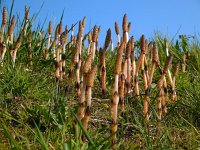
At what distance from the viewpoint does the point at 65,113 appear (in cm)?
242

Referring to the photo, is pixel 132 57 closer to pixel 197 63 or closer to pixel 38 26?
pixel 38 26

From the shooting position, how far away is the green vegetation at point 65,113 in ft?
6.32

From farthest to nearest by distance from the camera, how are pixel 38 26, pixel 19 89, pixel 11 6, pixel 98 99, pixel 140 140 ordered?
pixel 38 26
pixel 11 6
pixel 98 99
pixel 19 89
pixel 140 140

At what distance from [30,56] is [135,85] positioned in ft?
4.37

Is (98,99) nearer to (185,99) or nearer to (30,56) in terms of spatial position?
(185,99)

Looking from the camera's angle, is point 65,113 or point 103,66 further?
point 103,66

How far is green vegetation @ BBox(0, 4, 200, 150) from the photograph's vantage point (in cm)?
193

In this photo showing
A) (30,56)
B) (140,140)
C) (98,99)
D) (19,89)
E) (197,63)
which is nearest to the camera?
(140,140)

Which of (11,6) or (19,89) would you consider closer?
(19,89)

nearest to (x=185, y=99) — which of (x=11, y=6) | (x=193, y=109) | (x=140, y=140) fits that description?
(x=193, y=109)

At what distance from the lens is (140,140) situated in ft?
7.97

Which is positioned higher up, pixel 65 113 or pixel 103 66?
pixel 103 66

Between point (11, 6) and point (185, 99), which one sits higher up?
point (11, 6)

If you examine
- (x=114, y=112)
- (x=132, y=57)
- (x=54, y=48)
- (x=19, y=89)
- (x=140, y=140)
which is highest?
(x=54, y=48)
